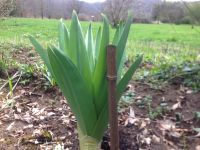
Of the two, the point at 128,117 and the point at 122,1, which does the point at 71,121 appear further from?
the point at 122,1

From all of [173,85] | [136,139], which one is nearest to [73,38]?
[136,139]

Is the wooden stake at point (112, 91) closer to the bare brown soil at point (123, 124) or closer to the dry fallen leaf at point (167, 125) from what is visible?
the bare brown soil at point (123, 124)

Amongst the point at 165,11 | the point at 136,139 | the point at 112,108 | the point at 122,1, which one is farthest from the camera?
the point at 122,1

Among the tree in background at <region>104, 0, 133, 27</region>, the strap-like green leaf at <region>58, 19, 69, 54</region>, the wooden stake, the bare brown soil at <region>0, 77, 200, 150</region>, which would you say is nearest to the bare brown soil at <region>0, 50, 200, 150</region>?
the bare brown soil at <region>0, 77, 200, 150</region>

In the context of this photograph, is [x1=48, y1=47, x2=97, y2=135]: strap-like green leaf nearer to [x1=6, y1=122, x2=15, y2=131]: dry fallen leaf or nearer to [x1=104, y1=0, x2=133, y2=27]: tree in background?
[x1=6, y1=122, x2=15, y2=131]: dry fallen leaf

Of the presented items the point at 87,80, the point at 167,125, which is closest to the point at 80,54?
the point at 87,80

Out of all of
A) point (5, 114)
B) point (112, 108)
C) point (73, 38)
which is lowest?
point (5, 114)
